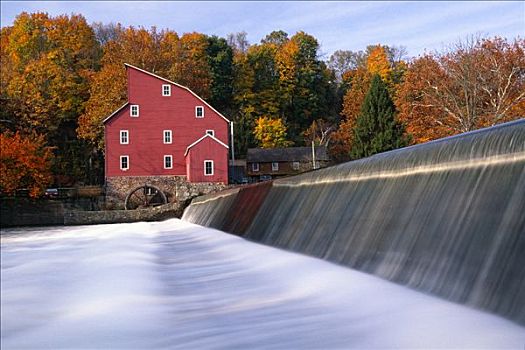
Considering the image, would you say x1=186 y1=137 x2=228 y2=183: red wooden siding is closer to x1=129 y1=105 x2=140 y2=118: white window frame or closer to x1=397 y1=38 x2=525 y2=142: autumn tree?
x1=129 y1=105 x2=140 y2=118: white window frame

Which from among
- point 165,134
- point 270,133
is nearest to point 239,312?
point 165,134

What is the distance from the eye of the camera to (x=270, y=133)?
230ft

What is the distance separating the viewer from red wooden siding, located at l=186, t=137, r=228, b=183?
38.7m

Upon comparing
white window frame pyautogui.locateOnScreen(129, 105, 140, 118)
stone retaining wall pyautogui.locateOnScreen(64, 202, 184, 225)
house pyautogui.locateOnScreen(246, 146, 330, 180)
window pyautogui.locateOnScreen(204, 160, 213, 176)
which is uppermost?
white window frame pyautogui.locateOnScreen(129, 105, 140, 118)

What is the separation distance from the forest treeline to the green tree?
0.15 metres

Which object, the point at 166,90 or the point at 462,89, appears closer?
the point at 462,89

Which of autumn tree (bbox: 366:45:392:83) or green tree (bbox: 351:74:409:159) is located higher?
autumn tree (bbox: 366:45:392:83)

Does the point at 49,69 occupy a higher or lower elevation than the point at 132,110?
higher

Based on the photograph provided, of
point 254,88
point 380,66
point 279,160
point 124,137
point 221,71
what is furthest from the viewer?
point 254,88

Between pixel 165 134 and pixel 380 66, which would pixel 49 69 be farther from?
pixel 380 66

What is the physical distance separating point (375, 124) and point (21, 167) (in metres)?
24.9

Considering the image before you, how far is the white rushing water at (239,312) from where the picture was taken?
3.24 meters

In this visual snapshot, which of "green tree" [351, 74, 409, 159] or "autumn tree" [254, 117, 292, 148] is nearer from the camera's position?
"green tree" [351, 74, 409, 159]

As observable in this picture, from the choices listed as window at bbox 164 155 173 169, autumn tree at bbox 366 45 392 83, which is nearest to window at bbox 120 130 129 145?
window at bbox 164 155 173 169
